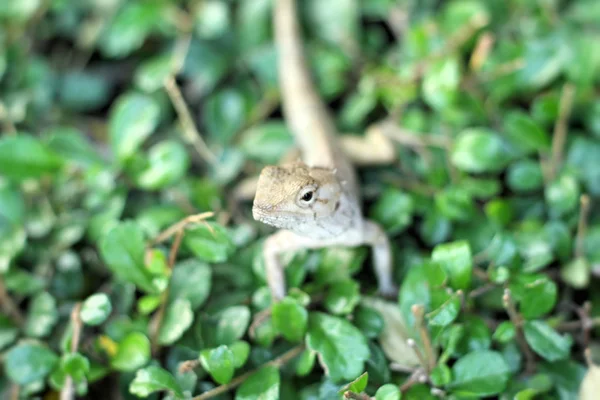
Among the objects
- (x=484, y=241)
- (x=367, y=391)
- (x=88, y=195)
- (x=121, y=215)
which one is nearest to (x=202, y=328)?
(x=367, y=391)

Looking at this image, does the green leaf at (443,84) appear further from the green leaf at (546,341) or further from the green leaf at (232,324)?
the green leaf at (232,324)

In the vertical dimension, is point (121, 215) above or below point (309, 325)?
above

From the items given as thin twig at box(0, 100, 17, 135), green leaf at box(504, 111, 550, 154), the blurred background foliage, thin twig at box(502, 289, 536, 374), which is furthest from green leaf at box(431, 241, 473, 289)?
thin twig at box(0, 100, 17, 135)

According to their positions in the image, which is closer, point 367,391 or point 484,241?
point 367,391

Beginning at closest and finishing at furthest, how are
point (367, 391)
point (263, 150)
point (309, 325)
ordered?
point (367, 391), point (309, 325), point (263, 150)

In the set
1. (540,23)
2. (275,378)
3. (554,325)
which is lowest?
(554,325)

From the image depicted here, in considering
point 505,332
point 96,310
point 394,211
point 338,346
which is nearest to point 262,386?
point 338,346

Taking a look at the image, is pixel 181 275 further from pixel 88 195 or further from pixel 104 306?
pixel 88 195
